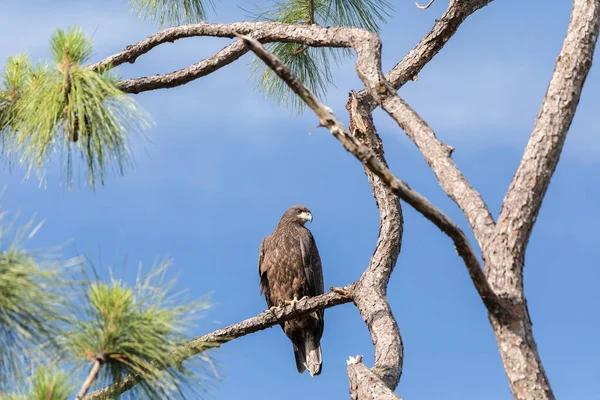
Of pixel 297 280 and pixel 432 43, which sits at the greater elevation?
pixel 432 43

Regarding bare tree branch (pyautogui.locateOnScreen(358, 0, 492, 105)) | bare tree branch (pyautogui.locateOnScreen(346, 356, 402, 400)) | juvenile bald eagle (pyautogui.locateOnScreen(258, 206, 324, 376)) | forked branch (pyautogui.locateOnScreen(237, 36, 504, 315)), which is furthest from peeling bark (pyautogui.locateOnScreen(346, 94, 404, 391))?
juvenile bald eagle (pyautogui.locateOnScreen(258, 206, 324, 376))

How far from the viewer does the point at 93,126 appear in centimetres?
347

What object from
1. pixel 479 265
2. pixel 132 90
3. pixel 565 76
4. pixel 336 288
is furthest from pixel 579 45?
pixel 132 90

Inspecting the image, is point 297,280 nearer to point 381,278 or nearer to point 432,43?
point 381,278

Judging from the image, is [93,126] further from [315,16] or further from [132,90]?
[315,16]

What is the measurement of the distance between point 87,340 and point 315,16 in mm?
3803

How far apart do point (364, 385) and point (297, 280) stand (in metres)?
2.40

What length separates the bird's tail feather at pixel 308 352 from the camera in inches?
244

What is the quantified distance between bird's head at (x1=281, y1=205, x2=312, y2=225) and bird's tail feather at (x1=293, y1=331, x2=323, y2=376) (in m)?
1.04

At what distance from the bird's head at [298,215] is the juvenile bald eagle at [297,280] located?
224 mm

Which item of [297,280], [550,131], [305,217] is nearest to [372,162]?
[550,131]

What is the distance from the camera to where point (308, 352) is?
246 inches

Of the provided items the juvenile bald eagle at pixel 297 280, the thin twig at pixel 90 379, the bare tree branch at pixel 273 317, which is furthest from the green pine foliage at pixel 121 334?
the juvenile bald eagle at pixel 297 280

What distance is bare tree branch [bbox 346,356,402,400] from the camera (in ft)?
12.6
